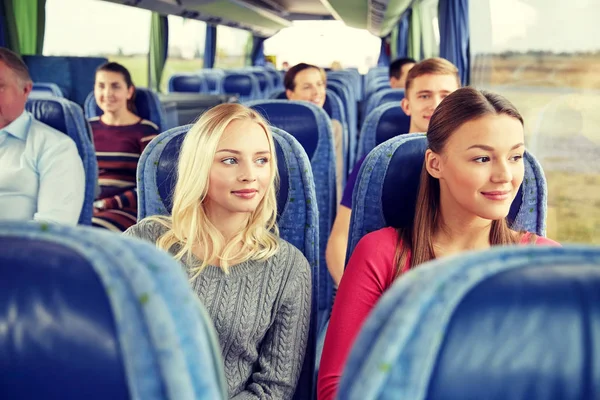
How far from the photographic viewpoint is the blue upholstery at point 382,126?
9.94 ft

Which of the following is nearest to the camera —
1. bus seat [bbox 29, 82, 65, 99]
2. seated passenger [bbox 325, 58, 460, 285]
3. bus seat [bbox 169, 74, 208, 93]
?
seated passenger [bbox 325, 58, 460, 285]

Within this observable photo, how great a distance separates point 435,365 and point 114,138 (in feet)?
11.4

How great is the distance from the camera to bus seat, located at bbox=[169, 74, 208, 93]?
28.8 ft

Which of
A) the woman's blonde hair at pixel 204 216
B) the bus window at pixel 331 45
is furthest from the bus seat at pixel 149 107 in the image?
A: the bus window at pixel 331 45

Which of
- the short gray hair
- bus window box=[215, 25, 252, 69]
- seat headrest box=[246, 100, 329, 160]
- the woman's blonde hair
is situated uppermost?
bus window box=[215, 25, 252, 69]

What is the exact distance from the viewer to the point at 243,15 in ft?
41.6

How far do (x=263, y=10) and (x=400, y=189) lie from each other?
12.9 meters

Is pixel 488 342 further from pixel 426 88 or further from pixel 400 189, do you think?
pixel 426 88

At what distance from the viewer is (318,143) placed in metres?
2.79

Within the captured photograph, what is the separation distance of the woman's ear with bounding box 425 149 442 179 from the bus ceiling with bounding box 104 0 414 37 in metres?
6.34

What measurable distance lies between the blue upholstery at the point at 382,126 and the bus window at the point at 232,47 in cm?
1223

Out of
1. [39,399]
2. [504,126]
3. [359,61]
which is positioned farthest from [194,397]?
[359,61]

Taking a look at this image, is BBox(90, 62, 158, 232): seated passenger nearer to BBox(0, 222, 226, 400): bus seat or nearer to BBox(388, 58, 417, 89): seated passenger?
BBox(388, 58, 417, 89): seated passenger

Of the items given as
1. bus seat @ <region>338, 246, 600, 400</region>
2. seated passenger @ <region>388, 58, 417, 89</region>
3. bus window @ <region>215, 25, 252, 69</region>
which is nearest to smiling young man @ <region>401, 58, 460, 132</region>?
bus seat @ <region>338, 246, 600, 400</region>
